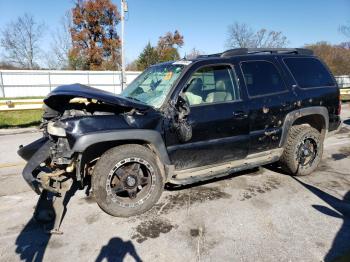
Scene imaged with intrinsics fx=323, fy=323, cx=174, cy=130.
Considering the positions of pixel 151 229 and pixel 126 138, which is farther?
pixel 126 138

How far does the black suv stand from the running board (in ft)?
0.05

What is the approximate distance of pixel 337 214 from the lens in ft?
12.6

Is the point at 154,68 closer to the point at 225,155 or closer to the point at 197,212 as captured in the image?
the point at 225,155

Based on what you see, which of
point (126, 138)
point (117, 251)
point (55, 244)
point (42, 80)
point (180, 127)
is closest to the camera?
point (117, 251)

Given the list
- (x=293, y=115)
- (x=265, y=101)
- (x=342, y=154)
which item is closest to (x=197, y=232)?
(x=265, y=101)

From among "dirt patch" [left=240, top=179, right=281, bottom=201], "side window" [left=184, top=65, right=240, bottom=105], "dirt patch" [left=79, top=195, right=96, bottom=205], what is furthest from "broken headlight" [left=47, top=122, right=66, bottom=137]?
"dirt patch" [left=240, top=179, right=281, bottom=201]

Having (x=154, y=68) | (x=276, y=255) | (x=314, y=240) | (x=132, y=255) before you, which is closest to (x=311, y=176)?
(x=314, y=240)

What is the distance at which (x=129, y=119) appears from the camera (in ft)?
12.3

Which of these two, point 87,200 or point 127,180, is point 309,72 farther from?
point 87,200

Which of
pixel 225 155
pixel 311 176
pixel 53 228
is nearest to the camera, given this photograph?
pixel 53 228

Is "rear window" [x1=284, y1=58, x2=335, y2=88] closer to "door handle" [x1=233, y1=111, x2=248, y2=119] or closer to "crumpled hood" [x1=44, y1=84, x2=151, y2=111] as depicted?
"door handle" [x1=233, y1=111, x2=248, y2=119]

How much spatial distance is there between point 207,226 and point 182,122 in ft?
4.11

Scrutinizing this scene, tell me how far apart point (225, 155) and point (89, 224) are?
1.97 meters

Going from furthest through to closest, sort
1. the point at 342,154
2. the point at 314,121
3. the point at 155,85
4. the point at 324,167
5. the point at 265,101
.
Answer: the point at 342,154 → the point at 324,167 → the point at 314,121 → the point at 265,101 → the point at 155,85
